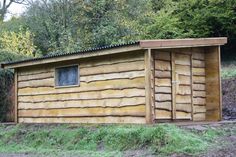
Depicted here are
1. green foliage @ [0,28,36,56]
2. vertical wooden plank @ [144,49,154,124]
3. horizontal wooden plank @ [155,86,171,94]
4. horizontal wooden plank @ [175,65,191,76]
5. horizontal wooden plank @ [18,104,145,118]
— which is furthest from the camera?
green foliage @ [0,28,36,56]

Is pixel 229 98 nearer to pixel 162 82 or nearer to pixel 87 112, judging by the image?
pixel 162 82

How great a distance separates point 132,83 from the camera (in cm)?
1227

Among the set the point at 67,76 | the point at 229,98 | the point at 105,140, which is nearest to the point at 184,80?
the point at 105,140

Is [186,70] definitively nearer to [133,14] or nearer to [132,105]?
[132,105]

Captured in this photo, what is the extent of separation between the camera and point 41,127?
14281 mm

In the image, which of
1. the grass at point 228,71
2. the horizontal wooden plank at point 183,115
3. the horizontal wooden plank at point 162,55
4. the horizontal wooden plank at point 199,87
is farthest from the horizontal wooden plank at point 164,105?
the grass at point 228,71

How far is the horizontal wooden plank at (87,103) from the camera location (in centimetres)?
1223

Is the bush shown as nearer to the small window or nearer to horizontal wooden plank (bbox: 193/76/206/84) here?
the small window

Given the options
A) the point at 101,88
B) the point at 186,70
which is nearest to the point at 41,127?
the point at 101,88

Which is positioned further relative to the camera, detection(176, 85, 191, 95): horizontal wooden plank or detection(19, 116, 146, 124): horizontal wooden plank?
detection(176, 85, 191, 95): horizontal wooden plank

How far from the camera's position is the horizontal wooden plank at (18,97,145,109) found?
1223 cm

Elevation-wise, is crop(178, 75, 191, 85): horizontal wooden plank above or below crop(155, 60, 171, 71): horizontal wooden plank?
below

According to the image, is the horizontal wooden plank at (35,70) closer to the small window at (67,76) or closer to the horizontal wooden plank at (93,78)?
the horizontal wooden plank at (93,78)

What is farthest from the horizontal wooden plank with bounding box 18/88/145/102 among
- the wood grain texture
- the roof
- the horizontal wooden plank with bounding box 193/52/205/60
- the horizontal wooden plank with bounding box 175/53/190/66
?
the horizontal wooden plank with bounding box 193/52/205/60
